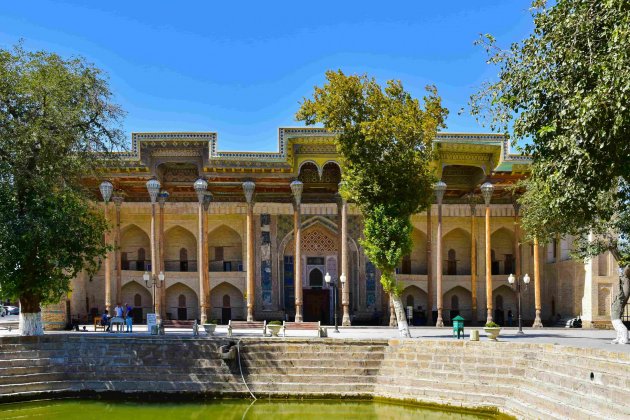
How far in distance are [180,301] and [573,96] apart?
26252mm

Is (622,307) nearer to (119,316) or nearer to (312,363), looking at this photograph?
(312,363)

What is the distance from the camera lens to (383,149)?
69.4ft

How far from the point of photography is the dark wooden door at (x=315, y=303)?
33.8 m

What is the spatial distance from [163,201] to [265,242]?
524cm

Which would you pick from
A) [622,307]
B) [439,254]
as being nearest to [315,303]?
[439,254]

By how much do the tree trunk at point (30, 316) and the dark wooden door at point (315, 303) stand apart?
15570 mm

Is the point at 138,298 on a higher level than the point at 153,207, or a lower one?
lower

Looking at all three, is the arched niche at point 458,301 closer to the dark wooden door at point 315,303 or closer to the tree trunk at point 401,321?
the dark wooden door at point 315,303

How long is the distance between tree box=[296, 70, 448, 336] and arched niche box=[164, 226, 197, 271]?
15345mm

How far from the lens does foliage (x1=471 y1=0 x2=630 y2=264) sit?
33.7 feet

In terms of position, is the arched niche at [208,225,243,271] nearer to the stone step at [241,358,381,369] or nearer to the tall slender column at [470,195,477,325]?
the tall slender column at [470,195,477,325]

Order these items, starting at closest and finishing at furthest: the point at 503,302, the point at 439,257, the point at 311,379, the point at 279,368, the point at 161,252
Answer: the point at 311,379 → the point at 279,368 → the point at 439,257 → the point at 161,252 → the point at 503,302

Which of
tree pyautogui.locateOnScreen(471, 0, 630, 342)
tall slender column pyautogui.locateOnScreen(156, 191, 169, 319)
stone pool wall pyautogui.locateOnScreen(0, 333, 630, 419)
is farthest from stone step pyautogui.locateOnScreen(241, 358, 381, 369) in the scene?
tall slender column pyautogui.locateOnScreen(156, 191, 169, 319)

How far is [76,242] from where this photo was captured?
19984mm
